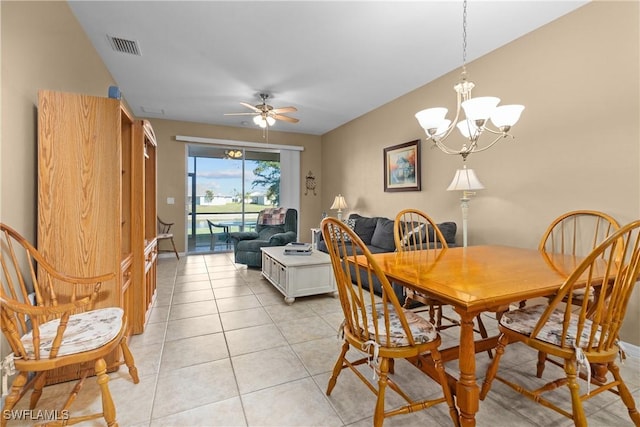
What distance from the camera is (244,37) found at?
9.34ft

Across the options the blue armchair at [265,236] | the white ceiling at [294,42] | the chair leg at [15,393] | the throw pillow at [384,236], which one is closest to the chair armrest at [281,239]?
the blue armchair at [265,236]

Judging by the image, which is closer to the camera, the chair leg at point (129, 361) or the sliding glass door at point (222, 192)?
the chair leg at point (129, 361)

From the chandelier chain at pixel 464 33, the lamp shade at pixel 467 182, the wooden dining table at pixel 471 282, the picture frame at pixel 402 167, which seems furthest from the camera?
the picture frame at pixel 402 167

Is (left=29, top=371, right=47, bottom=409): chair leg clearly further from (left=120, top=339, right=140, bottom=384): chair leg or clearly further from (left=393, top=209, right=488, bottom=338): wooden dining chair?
(left=393, top=209, right=488, bottom=338): wooden dining chair

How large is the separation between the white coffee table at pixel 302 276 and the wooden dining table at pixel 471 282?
→ 4.62 ft

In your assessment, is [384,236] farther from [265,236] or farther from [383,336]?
[383,336]

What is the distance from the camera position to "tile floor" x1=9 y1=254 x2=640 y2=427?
1.49m

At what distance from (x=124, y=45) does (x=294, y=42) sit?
1688 millimetres

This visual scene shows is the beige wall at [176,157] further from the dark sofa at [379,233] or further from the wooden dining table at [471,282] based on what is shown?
the wooden dining table at [471,282]

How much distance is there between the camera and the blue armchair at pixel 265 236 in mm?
4594

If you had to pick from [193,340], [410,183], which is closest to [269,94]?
[410,183]

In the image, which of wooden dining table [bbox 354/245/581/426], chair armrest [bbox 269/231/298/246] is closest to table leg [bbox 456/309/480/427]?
wooden dining table [bbox 354/245/581/426]

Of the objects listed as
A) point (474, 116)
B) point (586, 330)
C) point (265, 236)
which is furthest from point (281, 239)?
point (586, 330)

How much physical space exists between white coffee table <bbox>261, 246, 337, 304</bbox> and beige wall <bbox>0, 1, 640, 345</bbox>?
1.67 metres
